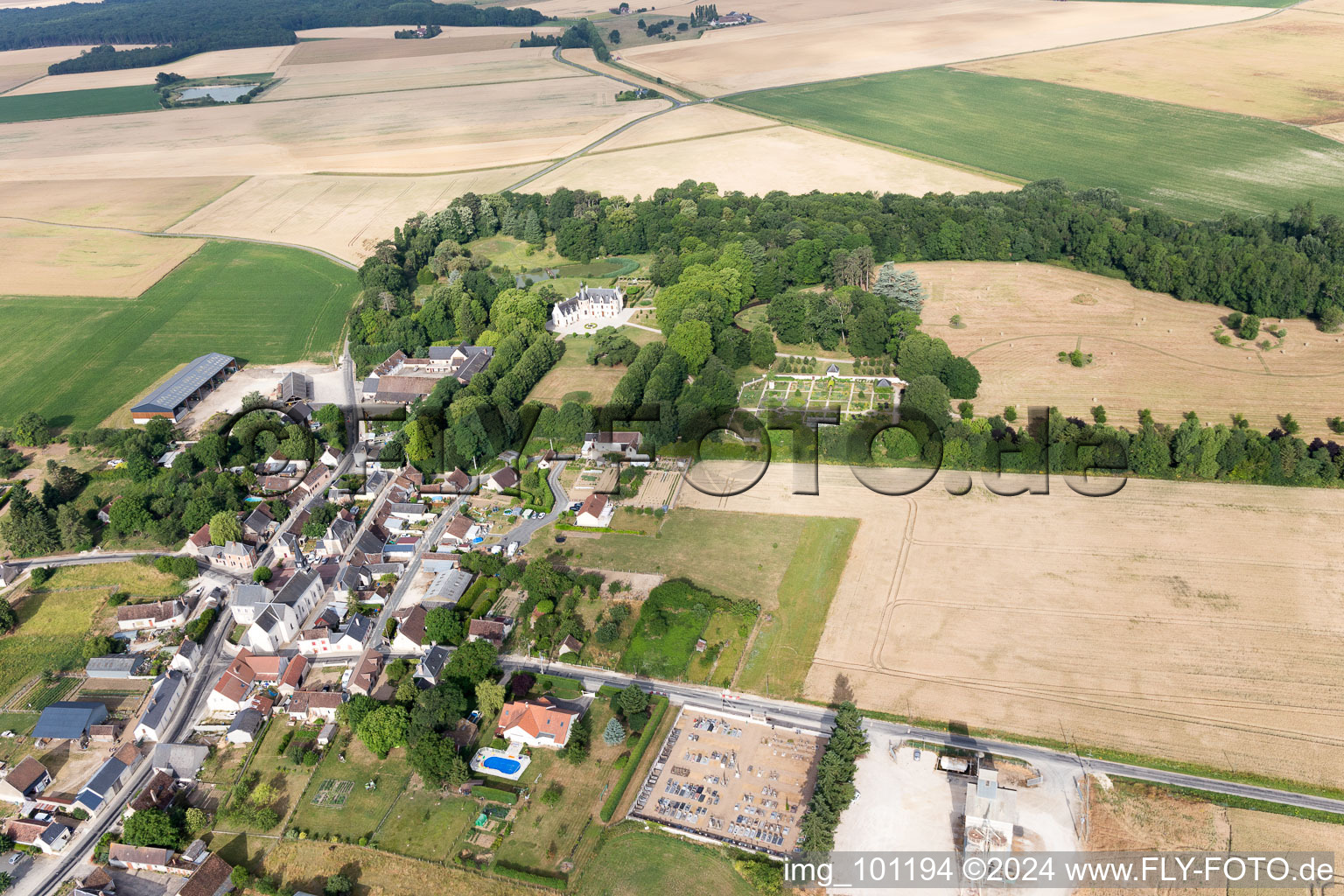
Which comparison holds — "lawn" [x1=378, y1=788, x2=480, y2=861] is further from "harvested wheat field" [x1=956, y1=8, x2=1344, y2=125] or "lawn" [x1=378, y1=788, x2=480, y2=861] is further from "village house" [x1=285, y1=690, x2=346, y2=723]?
"harvested wheat field" [x1=956, y1=8, x2=1344, y2=125]

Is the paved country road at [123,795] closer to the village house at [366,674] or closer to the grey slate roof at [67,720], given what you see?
the grey slate roof at [67,720]

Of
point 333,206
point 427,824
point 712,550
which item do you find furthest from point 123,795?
point 333,206

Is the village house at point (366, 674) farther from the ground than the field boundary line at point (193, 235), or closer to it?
closer to it

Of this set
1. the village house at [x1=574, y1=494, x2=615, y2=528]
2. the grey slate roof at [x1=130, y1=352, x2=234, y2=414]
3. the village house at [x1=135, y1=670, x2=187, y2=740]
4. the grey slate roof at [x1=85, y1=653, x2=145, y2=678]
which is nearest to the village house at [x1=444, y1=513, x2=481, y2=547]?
the village house at [x1=574, y1=494, x2=615, y2=528]

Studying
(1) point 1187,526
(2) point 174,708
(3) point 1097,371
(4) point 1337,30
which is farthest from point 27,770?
(4) point 1337,30

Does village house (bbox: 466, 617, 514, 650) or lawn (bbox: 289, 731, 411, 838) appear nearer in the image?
lawn (bbox: 289, 731, 411, 838)

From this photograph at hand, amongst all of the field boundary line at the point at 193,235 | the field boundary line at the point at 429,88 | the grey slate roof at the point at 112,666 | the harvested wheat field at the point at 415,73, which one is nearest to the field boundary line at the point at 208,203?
the field boundary line at the point at 193,235

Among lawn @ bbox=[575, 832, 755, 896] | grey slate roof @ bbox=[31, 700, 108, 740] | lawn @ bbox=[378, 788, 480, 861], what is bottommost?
lawn @ bbox=[575, 832, 755, 896]
